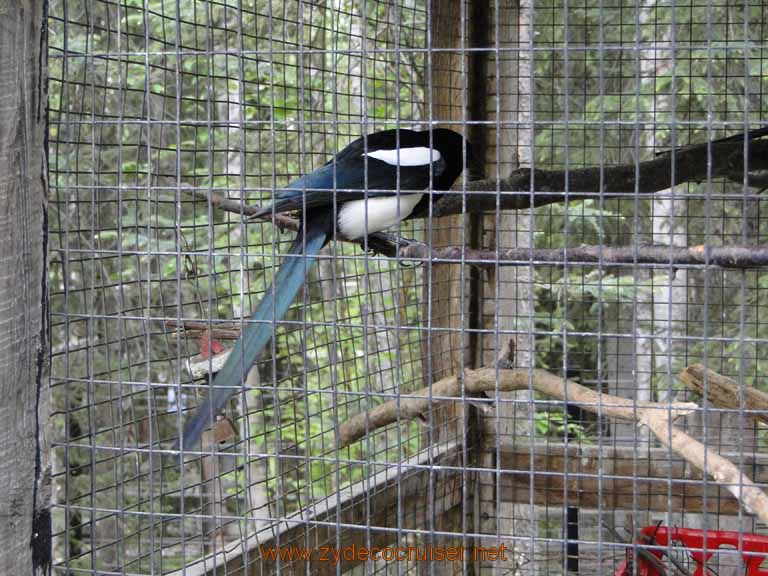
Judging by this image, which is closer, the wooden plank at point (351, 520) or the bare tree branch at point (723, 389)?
the wooden plank at point (351, 520)

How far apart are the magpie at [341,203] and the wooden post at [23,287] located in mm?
270

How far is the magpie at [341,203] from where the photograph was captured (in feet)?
5.25

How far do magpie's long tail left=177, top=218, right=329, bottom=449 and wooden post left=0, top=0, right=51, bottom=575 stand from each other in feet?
0.88

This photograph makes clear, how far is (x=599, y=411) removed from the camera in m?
1.58

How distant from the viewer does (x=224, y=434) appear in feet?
5.55

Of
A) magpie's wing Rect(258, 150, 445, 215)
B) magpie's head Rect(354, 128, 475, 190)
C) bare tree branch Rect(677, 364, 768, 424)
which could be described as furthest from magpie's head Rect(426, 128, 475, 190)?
bare tree branch Rect(677, 364, 768, 424)

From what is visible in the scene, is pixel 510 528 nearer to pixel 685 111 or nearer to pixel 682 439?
pixel 682 439

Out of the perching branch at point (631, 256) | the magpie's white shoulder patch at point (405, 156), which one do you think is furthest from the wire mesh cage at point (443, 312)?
the magpie's white shoulder patch at point (405, 156)

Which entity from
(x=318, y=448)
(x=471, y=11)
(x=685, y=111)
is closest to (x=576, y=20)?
(x=685, y=111)

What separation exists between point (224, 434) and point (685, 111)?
4016mm

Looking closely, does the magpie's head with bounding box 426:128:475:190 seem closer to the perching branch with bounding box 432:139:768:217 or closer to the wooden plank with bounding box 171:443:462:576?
the perching branch with bounding box 432:139:768:217

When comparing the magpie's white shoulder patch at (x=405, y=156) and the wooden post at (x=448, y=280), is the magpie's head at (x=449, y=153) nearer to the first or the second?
the wooden post at (x=448, y=280)

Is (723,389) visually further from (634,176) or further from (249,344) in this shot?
(249,344)

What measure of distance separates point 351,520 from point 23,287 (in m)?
1.09
